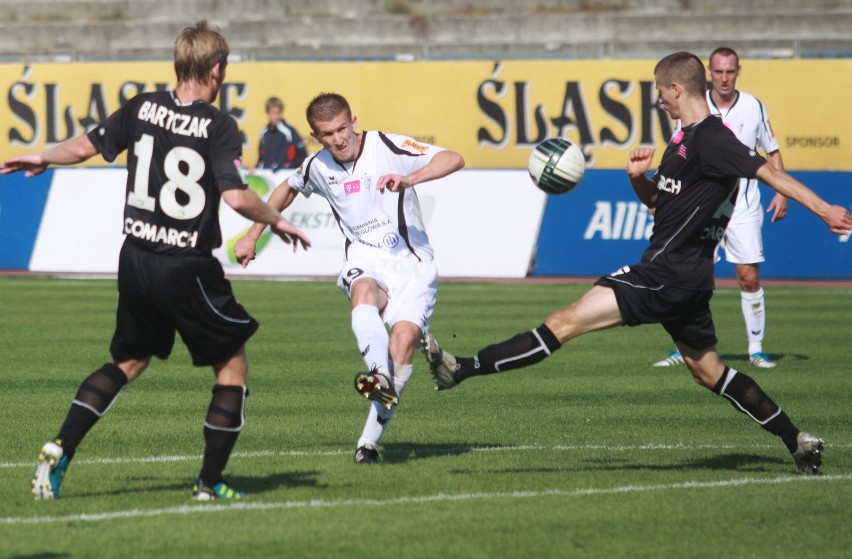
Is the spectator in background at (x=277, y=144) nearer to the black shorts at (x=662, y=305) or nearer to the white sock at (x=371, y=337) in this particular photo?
the white sock at (x=371, y=337)

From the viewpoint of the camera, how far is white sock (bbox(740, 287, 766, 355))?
41.2ft

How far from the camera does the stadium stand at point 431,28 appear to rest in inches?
1065

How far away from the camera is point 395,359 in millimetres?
7785

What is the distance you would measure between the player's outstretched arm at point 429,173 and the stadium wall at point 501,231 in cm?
1237

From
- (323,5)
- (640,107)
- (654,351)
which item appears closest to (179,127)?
(654,351)

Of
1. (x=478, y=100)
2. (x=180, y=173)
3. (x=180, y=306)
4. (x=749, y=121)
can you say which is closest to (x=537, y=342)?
(x=180, y=306)

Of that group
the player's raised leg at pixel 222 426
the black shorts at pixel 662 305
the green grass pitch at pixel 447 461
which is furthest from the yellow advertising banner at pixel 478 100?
the player's raised leg at pixel 222 426

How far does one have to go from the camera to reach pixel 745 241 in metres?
12.3

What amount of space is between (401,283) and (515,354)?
0.91 meters

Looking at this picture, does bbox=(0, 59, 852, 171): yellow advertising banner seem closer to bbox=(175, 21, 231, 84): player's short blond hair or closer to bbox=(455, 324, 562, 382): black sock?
bbox=(455, 324, 562, 382): black sock

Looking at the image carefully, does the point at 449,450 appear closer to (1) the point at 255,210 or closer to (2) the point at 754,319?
(1) the point at 255,210

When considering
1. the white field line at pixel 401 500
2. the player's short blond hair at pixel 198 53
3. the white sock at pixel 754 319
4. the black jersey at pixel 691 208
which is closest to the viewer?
the white field line at pixel 401 500

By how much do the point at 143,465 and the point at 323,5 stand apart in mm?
24510

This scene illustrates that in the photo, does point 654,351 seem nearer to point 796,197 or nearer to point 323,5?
point 796,197
